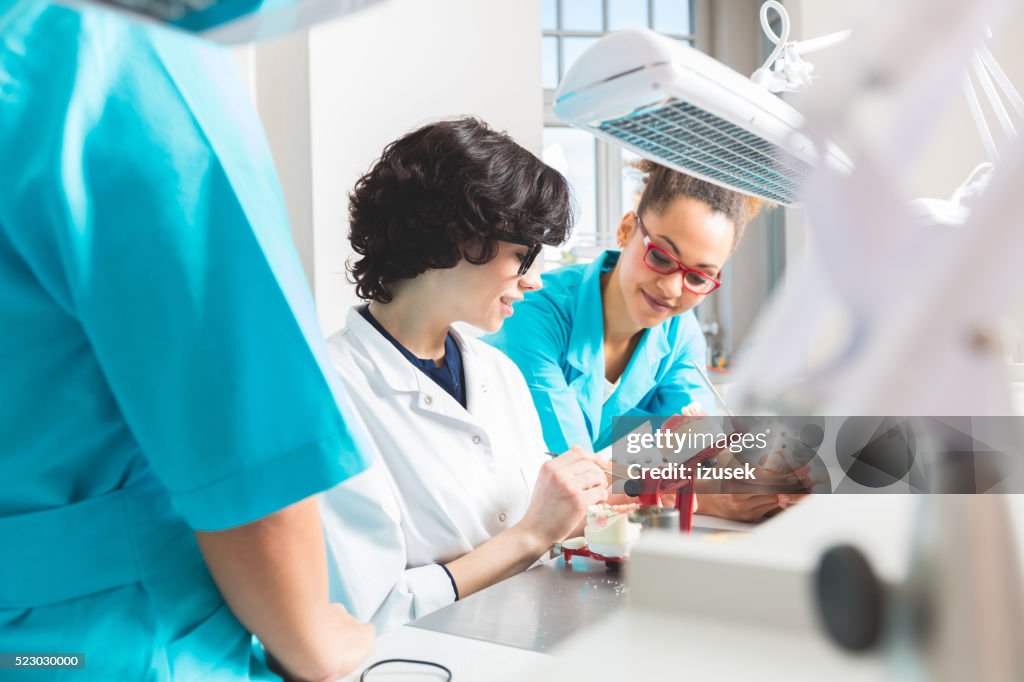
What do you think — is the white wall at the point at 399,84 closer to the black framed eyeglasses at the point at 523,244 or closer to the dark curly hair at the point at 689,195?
the dark curly hair at the point at 689,195

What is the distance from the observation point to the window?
504 centimetres

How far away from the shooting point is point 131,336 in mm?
688

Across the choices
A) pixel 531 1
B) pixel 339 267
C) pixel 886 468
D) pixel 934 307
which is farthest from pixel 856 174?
pixel 531 1

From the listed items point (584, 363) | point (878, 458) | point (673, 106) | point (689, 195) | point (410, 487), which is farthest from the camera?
point (584, 363)

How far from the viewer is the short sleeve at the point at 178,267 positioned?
674mm

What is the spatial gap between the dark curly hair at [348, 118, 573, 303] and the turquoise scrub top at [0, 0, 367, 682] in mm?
901

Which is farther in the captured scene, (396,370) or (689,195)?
(689,195)

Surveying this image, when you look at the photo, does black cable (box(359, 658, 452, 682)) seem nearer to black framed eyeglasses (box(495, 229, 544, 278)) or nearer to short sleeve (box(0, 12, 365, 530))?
short sleeve (box(0, 12, 365, 530))

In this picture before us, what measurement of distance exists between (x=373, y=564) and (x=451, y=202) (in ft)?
2.44

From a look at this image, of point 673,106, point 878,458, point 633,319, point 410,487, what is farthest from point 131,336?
point 633,319

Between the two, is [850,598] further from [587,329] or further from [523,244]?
[587,329]

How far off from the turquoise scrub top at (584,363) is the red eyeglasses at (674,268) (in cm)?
26

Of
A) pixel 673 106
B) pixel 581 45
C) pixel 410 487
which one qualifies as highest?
pixel 581 45

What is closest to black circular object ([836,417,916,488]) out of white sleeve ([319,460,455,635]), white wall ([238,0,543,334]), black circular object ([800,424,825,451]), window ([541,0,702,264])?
black circular object ([800,424,825,451])
